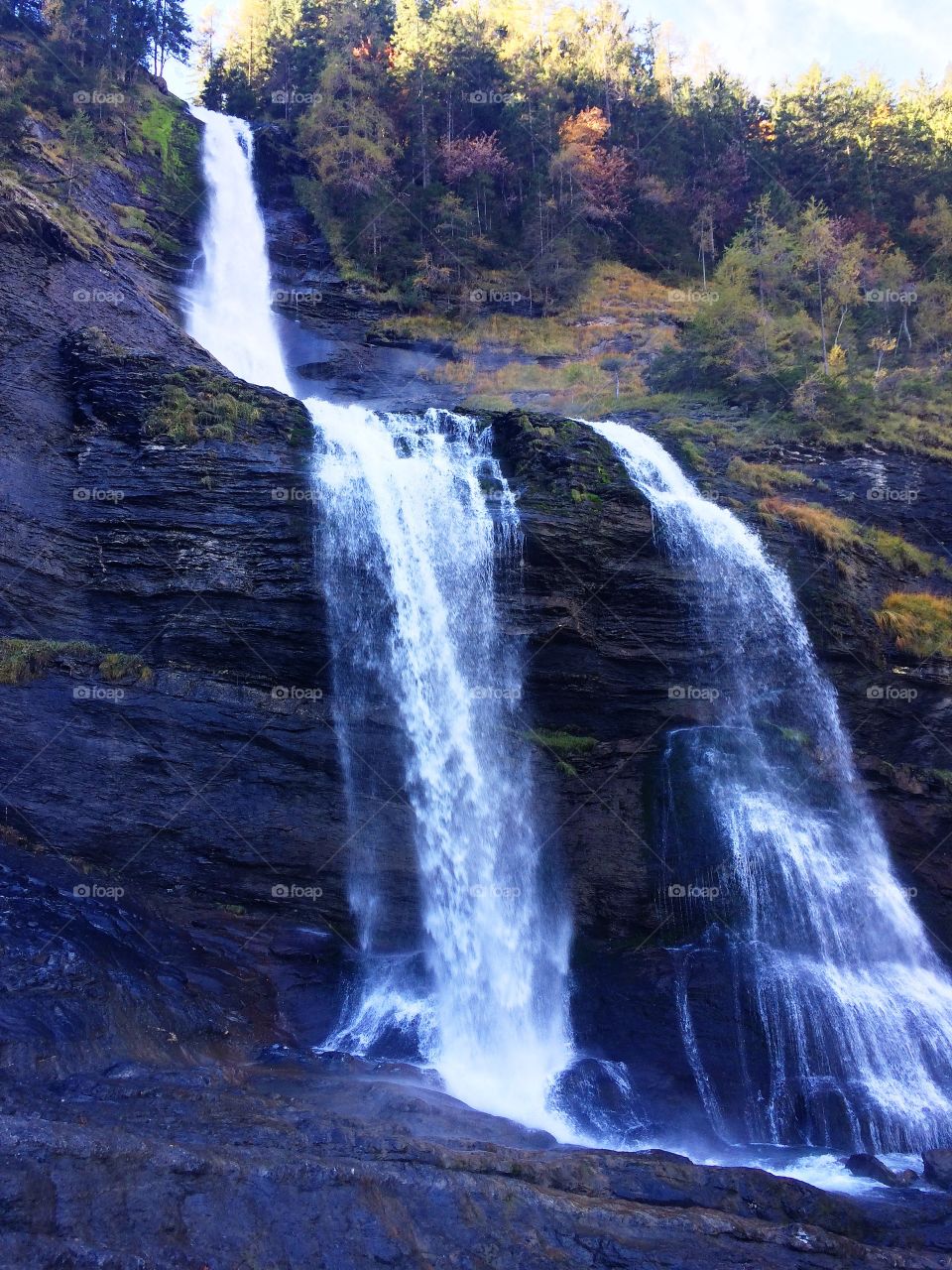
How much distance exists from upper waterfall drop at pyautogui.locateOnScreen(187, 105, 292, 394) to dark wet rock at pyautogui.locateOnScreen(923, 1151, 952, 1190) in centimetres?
2130

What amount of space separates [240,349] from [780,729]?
1893cm

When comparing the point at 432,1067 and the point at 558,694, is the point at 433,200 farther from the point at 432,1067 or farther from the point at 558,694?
the point at 432,1067

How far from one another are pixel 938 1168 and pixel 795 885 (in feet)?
15.2

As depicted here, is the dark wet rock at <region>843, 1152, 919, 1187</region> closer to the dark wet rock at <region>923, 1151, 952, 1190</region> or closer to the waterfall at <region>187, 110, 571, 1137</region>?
the dark wet rock at <region>923, 1151, 952, 1190</region>

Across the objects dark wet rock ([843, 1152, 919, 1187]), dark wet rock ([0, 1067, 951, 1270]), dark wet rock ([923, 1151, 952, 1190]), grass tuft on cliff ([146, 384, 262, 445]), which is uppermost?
grass tuft on cliff ([146, 384, 262, 445])

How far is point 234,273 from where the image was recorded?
92.7ft

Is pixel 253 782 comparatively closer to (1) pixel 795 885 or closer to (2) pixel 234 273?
(1) pixel 795 885

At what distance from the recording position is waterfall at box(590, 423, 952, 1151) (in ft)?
39.8

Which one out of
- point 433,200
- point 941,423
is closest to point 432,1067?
point 941,423

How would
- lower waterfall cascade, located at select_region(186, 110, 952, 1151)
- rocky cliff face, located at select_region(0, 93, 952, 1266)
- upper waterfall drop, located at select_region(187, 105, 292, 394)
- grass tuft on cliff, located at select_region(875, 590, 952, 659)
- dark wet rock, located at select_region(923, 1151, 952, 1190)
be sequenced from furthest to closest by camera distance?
1. upper waterfall drop, located at select_region(187, 105, 292, 394)
2. grass tuft on cliff, located at select_region(875, 590, 952, 659)
3. lower waterfall cascade, located at select_region(186, 110, 952, 1151)
4. dark wet rock, located at select_region(923, 1151, 952, 1190)
5. rocky cliff face, located at select_region(0, 93, 952, 1266)

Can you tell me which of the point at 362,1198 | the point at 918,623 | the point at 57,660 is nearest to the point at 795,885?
the point at 918,623

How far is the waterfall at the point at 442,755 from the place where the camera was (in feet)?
42.1

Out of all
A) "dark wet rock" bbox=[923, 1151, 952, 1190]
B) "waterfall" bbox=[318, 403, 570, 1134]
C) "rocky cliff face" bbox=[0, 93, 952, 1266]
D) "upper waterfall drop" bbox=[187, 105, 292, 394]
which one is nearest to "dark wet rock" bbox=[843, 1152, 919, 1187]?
"dark wet rock" bbox=[923, 1151, 952, 1190]

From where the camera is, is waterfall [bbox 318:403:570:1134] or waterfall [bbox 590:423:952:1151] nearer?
waterfall [bbox 590:423:952:1151]
